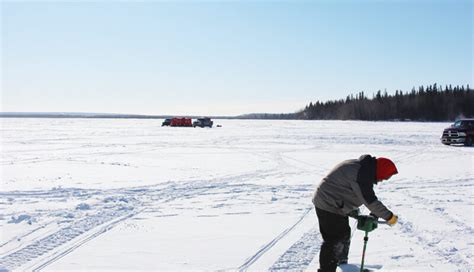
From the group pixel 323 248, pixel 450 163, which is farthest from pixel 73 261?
pixel 450 163

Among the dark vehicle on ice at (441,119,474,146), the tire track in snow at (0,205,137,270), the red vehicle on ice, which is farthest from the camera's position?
the red vehicle on ice

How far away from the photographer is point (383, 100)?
136 m

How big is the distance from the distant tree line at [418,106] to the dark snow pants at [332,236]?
120 metres

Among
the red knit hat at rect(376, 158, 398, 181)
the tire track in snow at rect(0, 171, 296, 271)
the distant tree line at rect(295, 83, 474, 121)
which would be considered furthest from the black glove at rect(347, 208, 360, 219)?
the distant tree line at rect(295, 83, 474, 121)

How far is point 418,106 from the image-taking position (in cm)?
11881

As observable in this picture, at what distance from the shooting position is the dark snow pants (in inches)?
177

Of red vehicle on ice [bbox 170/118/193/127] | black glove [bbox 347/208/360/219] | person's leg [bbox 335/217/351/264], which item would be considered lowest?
person's leg [bbox 335/217/351/264]

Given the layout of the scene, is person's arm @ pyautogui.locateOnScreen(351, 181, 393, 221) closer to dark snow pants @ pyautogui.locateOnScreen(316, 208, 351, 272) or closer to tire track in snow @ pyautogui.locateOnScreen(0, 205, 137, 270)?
dark snow pants @ pyautogui.locateOnScreen(316, 208, 351, 272)

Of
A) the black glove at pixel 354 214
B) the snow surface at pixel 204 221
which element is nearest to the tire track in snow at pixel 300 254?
the snow surface at pixel 204 221

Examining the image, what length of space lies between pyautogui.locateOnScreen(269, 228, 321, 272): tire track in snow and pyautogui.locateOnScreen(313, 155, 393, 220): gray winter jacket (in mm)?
1192

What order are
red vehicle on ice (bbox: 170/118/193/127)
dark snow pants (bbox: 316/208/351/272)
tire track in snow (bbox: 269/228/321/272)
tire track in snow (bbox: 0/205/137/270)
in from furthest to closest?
red vehicle on ice (bbox: 170/118/193/127), tire track in snow (bbox: 0/205/137/270), tire track in snow (bbox: 269/228/321/272), dark snow pants (bbox: 316/208/351/272)

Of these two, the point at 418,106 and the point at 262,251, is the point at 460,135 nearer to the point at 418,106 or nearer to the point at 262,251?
the point at 262,251

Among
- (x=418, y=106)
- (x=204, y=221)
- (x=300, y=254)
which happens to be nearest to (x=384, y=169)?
(x=300, y=254)

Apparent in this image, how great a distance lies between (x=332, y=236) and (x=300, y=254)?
1.35m
